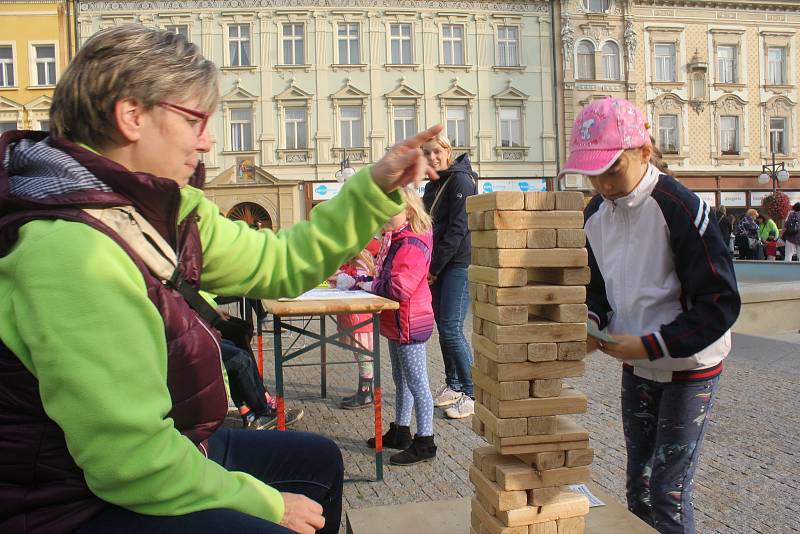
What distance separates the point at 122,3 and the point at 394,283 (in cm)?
2455

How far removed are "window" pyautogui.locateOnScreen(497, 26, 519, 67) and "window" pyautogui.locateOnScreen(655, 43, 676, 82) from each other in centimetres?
610

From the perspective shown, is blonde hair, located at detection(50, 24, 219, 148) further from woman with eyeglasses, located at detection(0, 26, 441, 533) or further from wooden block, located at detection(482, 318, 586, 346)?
wooden block, located at detection(482, 318, 586, 346)

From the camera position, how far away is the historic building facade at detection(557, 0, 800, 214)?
25.8 m

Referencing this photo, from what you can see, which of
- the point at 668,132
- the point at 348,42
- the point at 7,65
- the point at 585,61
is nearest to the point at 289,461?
the point at 348,42

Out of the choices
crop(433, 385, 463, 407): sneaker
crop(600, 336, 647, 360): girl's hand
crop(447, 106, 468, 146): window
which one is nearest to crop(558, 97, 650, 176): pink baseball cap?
crop(600, 336, 647, 360): girl's hand

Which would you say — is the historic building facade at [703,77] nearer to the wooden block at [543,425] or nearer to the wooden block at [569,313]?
the wooden block at [569,313]

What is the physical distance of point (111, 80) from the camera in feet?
4.82

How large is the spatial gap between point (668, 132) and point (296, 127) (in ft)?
49.8

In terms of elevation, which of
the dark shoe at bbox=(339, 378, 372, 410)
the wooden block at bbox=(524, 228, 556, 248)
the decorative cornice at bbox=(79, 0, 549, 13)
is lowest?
the dark shoe at bbox=(339, 378, 372, 410)

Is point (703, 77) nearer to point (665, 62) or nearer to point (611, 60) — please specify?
point (665, 62)

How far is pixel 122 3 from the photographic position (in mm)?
23969

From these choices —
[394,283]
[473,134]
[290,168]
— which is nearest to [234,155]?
[290,168]

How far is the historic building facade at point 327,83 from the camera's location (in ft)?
78.6

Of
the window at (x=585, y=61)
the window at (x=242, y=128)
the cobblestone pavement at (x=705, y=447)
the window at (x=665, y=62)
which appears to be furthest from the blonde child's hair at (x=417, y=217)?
the window at (x=665, y=62)
